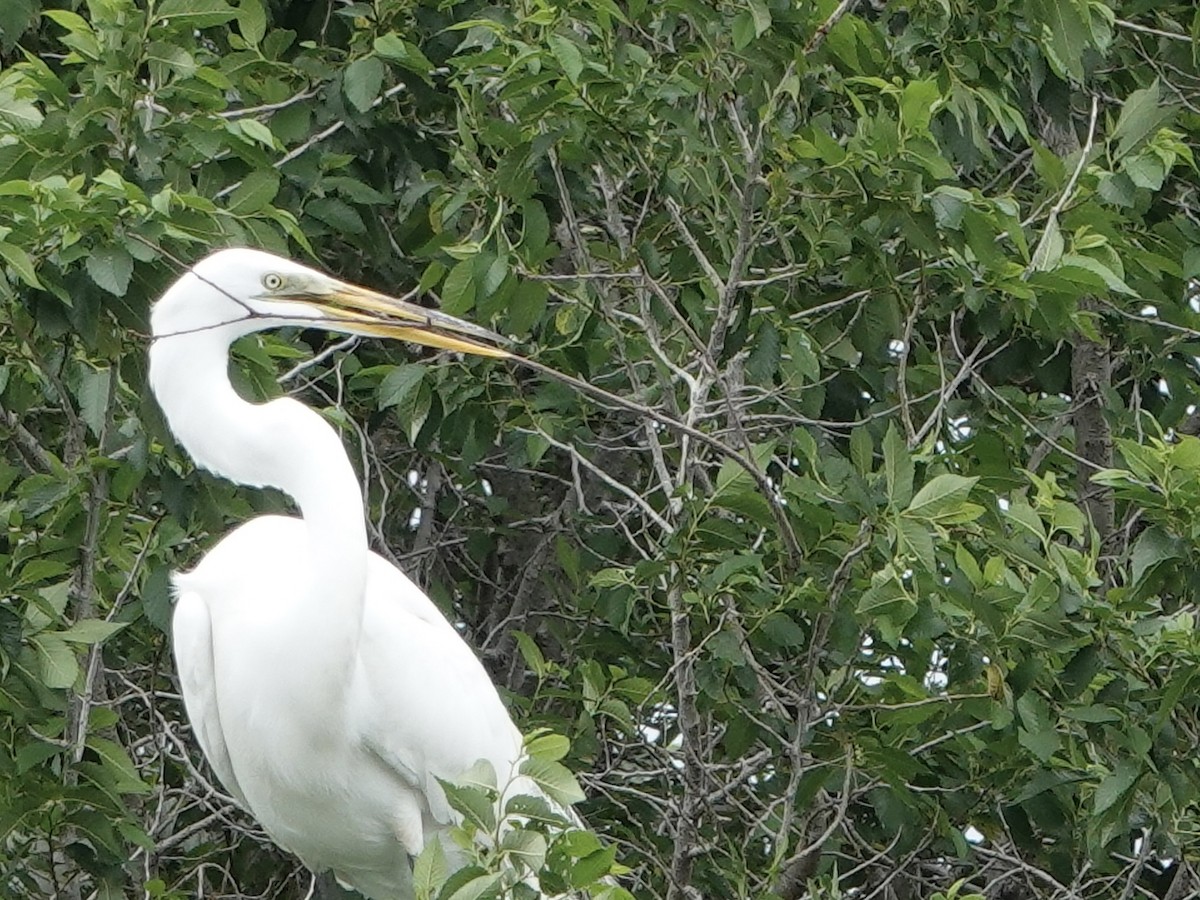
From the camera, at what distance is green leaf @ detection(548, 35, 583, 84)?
3.56 m

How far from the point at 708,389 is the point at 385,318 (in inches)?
26.5

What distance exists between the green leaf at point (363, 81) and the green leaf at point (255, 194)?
1.04ft

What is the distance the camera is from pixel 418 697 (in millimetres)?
3938

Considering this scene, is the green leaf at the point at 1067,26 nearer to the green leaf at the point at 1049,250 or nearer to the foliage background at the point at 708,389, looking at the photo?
the foliage background at the point at 708,389

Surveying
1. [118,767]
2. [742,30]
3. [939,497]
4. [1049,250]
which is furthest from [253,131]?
[1049,250]

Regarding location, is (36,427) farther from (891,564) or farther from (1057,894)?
(1057,894)

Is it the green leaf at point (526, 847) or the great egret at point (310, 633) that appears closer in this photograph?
the green leaf at point (526, 847)

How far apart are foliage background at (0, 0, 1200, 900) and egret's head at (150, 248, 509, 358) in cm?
10

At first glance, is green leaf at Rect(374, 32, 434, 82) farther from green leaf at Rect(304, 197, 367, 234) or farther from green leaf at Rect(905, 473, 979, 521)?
green leaf at Rect(905, 473, 979, 521)

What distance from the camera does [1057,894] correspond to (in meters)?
4.18

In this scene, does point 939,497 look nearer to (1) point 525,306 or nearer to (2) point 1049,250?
(2) point 1049,250

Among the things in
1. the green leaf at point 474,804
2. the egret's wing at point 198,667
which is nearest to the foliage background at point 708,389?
the egret's wing at point 198,667

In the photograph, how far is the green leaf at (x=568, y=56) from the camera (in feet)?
11.7

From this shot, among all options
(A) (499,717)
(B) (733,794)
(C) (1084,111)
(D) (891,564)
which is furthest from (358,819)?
(C) (1084,111)
